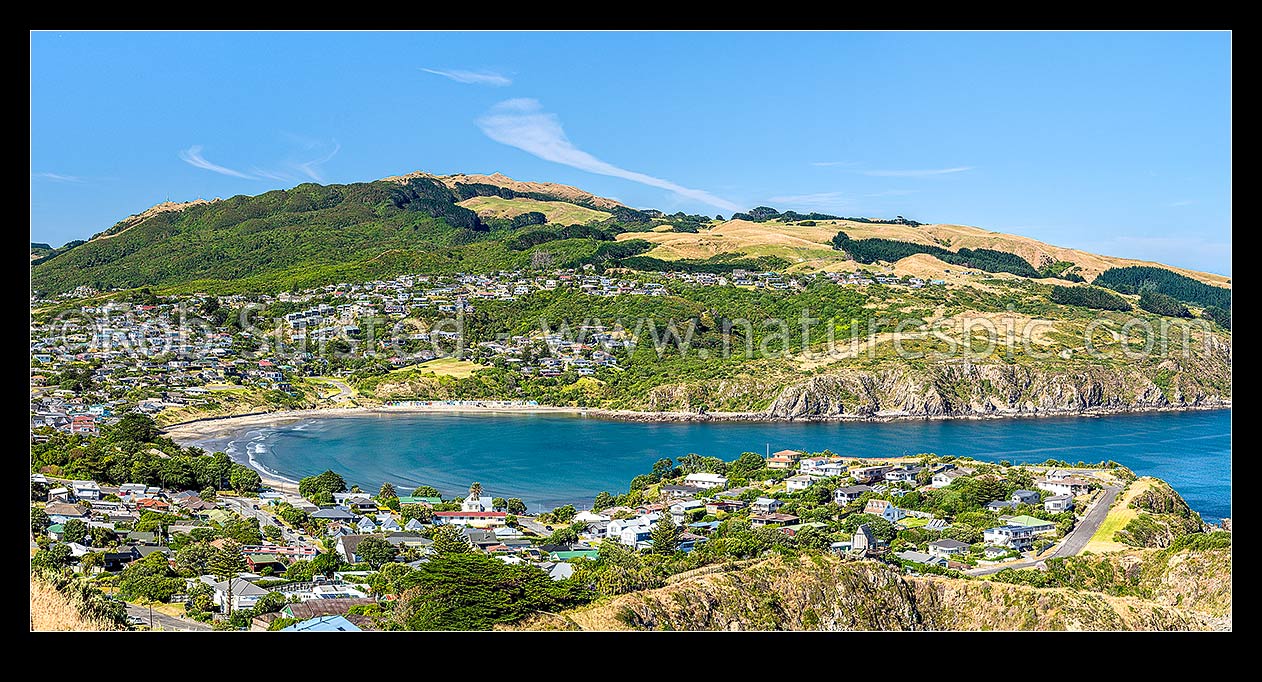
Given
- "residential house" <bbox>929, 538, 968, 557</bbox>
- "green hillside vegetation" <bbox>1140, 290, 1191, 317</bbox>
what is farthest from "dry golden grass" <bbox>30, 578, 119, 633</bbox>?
"green hillside vegetation" <bbox>1140, 290, 1191, 317</bbox>

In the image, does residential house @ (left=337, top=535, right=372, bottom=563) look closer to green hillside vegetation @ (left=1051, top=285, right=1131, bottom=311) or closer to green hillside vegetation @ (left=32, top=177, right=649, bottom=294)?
green hillside vegetation @ (left=32, top=177, right=649, bottom=294)

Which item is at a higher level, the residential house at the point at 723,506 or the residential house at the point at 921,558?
the residential house at the point at 723,506

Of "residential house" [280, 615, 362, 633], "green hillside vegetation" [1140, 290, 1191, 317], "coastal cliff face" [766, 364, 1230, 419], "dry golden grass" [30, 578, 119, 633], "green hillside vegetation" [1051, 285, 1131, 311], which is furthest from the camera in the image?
"green hillside vegetation" [1051, 285, 1131, 311]

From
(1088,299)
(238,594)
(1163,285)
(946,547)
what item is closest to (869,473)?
(946,547)

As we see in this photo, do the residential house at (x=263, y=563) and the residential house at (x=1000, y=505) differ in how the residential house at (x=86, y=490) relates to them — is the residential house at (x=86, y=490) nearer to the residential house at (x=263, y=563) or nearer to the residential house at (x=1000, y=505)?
the residential house at (x=263, y=563)

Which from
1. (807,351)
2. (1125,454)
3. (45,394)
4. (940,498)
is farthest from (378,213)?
(940,498)

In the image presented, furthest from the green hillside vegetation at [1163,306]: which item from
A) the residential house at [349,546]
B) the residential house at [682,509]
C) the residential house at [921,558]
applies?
the residential house at [349,546]
